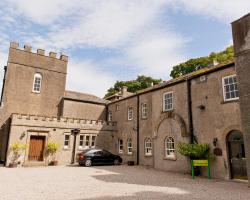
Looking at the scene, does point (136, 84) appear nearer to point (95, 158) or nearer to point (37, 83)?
point (37, 83)

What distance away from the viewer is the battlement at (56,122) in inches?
788

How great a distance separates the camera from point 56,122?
72.4 ft

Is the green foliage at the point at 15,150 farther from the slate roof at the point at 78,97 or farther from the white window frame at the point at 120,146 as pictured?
the white window frame at the point at 120,146

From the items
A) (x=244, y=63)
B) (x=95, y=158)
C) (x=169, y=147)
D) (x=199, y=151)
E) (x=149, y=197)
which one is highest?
(x=244, y=63)

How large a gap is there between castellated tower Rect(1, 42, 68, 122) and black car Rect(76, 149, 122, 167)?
9.05 meters

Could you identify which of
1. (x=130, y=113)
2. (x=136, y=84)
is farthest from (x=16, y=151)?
(x=136, y=84)

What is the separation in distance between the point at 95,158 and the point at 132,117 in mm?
6155

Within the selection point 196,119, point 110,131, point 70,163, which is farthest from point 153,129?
point 70,163

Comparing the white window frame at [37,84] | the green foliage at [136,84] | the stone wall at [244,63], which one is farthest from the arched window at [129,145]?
the green foliage at [136,84]

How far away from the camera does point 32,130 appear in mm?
20453

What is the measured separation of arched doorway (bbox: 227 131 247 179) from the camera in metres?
12.5

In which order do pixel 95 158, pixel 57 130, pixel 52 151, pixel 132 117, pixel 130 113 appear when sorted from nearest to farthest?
pixel 95 158 < pixel 52 151 < pixel 57 130 < pixel 132 117 < pixel 130 113

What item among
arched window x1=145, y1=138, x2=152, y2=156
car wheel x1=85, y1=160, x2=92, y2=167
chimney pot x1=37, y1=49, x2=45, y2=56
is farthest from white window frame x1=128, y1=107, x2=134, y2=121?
chimney pot x1=37, y1=49, x2=45, y2=56

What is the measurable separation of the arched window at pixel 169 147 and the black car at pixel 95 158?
6.62 m
